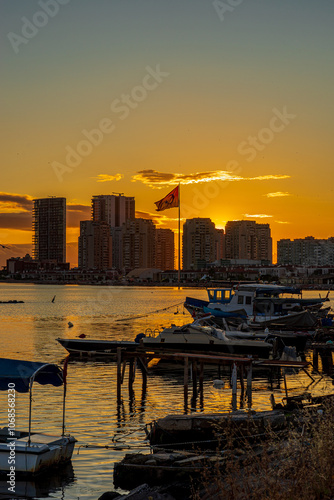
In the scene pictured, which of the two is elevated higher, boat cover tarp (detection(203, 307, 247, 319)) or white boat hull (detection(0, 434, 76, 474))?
boat cover tarp (detection(203, 307, 247, 319))

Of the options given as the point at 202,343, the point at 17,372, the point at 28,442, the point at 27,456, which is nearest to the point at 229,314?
the point at 202,343

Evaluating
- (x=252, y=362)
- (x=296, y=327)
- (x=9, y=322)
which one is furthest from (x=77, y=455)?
(x=9, y=322)

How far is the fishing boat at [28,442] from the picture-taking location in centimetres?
1680

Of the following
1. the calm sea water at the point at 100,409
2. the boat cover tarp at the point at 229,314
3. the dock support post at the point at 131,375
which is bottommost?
the calm sea water at the point at 100,409

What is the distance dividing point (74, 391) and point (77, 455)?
1150cm

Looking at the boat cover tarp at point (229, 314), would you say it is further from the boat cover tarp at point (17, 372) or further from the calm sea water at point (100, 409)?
the boat cover tarp at point (17, 372)

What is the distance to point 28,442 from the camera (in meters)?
17.1

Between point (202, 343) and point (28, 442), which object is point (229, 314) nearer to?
point (202, 343)

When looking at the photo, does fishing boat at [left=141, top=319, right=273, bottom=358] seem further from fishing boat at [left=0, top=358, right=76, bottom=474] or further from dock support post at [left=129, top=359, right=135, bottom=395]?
fishing boat at [left=0, top=358, right=76, bottom=474]

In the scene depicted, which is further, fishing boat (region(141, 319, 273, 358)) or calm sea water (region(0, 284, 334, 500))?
fishing boat (region(141, 319, 273, 358))

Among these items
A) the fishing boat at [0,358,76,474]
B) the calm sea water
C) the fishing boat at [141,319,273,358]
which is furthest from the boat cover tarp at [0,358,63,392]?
the fishing boat at [141,319,273,358]

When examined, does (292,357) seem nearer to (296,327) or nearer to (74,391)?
(296,327)

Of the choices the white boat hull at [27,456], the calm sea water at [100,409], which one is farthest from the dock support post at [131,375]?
the white boat hull at [27,456]

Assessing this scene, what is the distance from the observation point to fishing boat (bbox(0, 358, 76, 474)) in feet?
55.1
